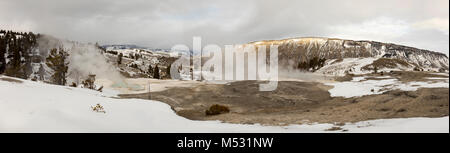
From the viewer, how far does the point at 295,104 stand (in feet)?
92.8

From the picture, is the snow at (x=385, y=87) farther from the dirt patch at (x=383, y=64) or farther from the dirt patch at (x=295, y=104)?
the dirt patch at (x=383, y=64)

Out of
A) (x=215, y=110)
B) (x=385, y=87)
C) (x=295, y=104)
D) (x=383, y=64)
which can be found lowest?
(x=295, y=104)

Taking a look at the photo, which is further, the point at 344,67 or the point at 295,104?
the point at 344,67

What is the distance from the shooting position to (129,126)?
10.8m

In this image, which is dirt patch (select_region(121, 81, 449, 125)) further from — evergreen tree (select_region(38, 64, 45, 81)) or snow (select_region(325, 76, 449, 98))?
evergreen tree (select_region(38, 64, 45, 81))

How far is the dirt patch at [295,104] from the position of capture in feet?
52.0

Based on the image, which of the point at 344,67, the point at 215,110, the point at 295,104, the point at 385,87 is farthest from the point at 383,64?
the point at 215,110

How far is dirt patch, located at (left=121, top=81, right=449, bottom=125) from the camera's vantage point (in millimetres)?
15852

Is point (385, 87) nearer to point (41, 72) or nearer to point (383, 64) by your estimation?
point (41, 72)

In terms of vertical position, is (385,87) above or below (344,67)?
below

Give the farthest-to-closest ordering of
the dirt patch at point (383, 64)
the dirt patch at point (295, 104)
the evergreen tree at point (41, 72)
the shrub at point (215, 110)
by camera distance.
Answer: the dirt patch at point (383, 64), the evergreen tree at point (41, 72), the shrub at point (215, 110), the dirt patch at point (295, 104)

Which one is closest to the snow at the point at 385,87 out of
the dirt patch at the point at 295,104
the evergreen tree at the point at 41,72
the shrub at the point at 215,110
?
the dirt patch at the point at 295,104

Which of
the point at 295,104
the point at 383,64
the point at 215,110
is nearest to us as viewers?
the point at 215,110
